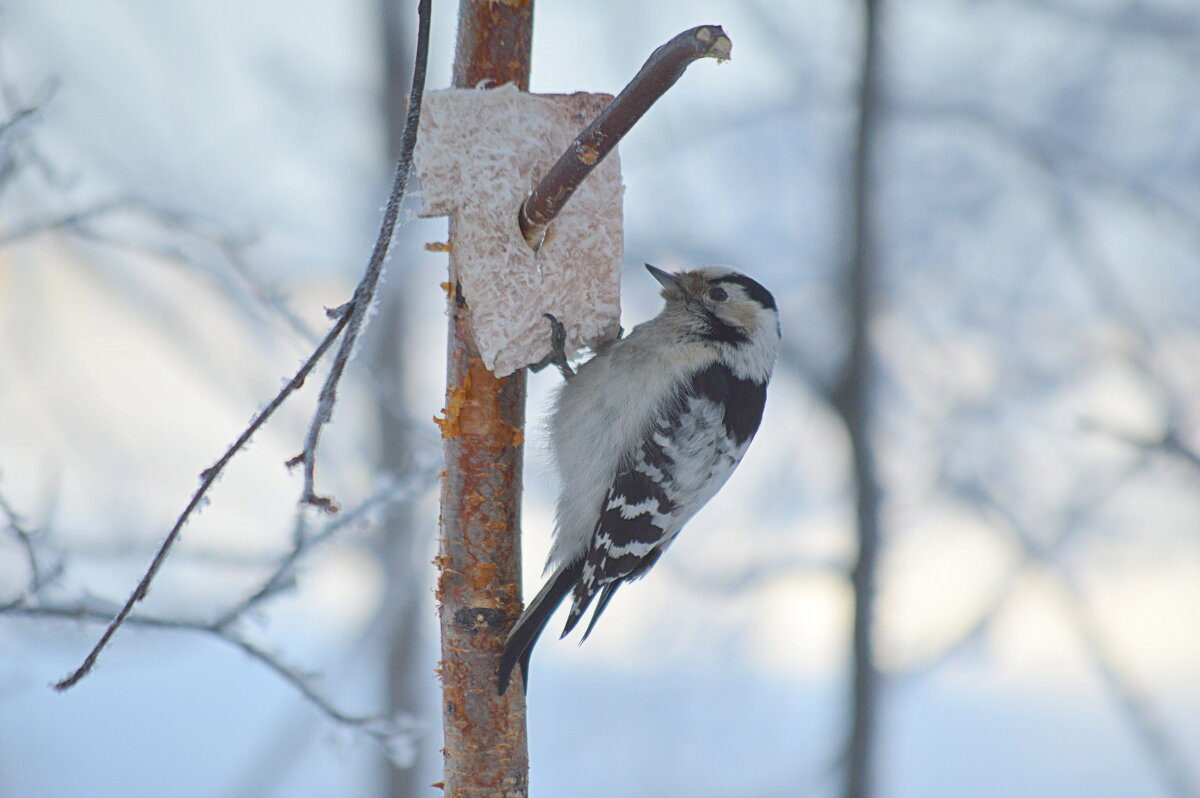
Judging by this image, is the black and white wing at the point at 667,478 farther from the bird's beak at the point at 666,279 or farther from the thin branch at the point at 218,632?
the thin branch at the point at 218,632

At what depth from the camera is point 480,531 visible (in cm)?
152

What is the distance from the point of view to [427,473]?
1.81 m

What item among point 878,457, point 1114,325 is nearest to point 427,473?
point 878,457

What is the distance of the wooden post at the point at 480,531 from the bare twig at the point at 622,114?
0.81 feet

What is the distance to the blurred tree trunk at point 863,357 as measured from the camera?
421 cm

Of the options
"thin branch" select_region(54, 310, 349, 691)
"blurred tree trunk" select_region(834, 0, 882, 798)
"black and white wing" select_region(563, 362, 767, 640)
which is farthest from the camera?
"blurred tree trunk" select_region(834, 0, 882, 798)

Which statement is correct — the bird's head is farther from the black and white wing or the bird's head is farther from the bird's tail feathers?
the bird's tail feathers

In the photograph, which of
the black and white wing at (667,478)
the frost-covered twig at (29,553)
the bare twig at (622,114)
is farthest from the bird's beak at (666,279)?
the frost-covered twig at (29,553)

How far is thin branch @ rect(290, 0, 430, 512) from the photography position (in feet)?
3.96

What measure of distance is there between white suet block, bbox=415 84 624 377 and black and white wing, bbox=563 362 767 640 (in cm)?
53

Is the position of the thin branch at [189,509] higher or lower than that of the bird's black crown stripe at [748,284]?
lower

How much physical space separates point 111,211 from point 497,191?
0.68 metres

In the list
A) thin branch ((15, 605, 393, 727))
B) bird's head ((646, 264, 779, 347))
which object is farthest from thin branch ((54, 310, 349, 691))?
bird's head ((646, 264, 779, 347))

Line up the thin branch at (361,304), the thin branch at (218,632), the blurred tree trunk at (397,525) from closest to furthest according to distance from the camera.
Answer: the thin branch at (361,304), the thin branch at (218,632), the blurred tree trunk at (397,525)
